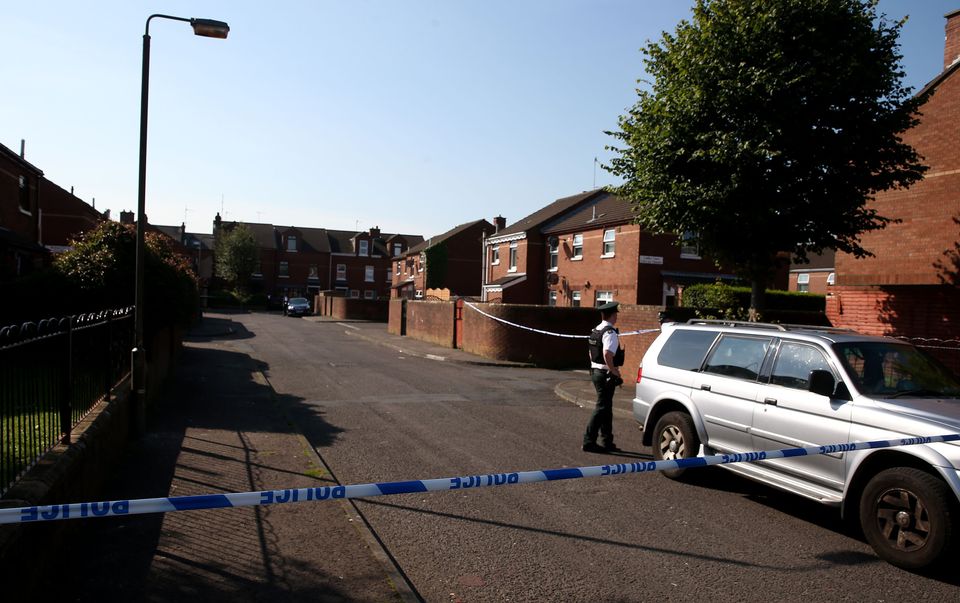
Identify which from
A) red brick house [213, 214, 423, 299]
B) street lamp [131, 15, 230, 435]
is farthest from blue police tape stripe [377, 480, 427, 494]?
red brick house [213, 214, 423, 299]

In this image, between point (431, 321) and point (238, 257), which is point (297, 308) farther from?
point (431, 321)

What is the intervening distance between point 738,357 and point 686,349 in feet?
2.50

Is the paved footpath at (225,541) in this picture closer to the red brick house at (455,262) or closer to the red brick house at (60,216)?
the red brick house at (60,216)

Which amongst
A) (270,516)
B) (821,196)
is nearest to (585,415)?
(821,196)

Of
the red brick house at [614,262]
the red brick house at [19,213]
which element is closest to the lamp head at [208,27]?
the red brick house at [19,213]

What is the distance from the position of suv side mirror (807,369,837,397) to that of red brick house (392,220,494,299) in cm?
4797

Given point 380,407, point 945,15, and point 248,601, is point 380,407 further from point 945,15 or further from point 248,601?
point 945,15

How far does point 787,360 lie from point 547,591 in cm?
335

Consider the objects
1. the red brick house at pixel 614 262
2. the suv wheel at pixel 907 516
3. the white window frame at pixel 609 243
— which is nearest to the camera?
the suv wheel at pixel 907 516

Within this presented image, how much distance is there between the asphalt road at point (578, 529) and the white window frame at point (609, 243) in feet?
61.9

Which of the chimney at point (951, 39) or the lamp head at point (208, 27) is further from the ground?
the chimney at point (951, 39)

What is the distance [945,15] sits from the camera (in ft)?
Result: 45.4

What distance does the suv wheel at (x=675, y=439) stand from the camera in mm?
7023

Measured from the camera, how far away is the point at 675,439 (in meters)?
7.30
